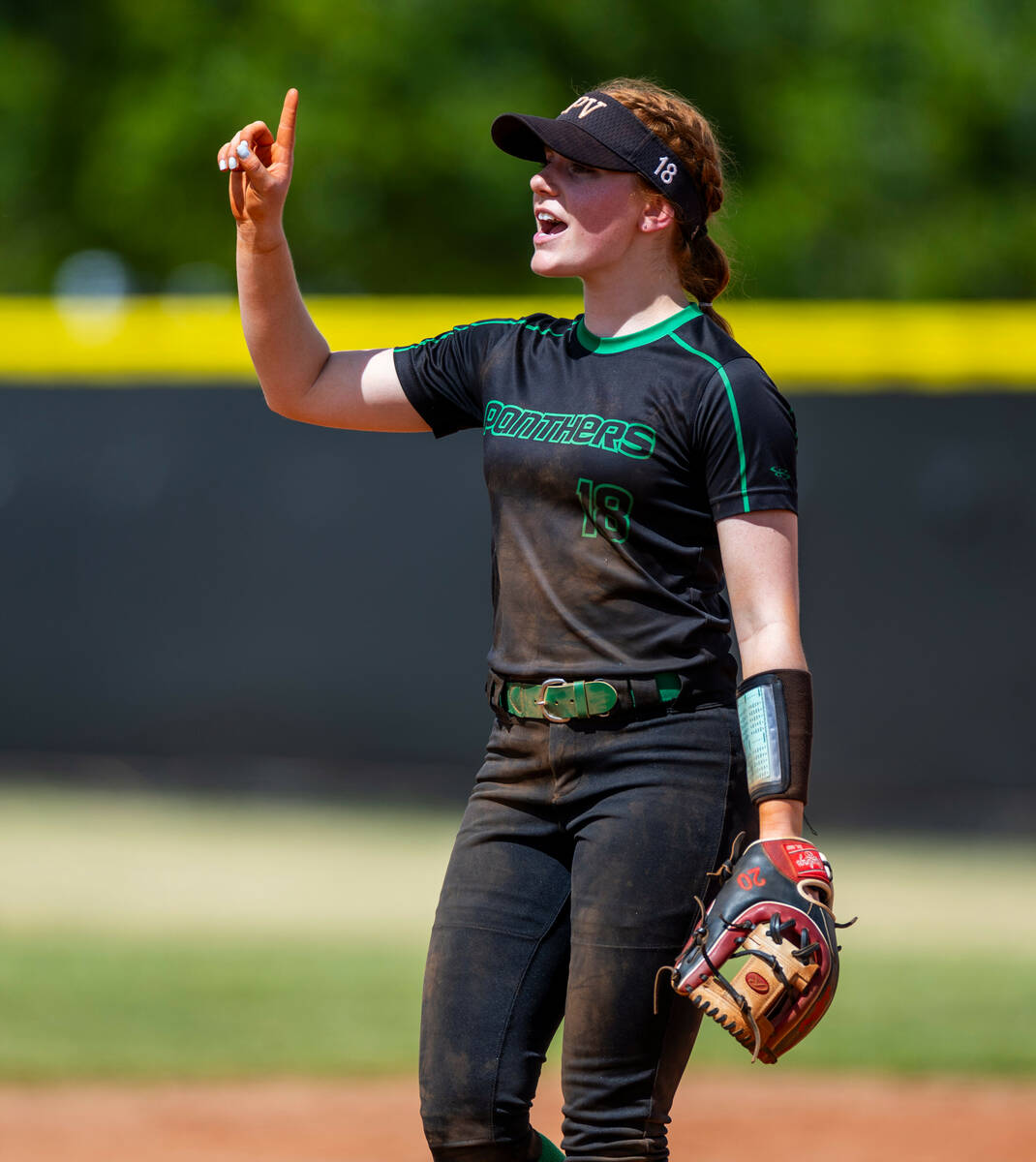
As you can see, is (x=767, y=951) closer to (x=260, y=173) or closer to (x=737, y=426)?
(x=737, y=426)

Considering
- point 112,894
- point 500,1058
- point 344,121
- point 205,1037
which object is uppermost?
point 344,121

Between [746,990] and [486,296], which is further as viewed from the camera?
[486,296]

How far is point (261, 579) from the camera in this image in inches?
421

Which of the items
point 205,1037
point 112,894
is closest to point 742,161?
point 112,894

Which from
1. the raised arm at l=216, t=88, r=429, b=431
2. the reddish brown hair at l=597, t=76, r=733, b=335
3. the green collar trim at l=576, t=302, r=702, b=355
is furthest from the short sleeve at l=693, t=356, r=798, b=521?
the raised arm at l=216, t=88, r=429, b=431

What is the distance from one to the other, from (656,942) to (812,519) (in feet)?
23.8

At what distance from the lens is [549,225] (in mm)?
3230

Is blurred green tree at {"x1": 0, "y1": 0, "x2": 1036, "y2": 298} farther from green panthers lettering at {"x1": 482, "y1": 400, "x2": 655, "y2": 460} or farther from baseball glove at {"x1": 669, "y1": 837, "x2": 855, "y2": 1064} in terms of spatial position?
baseball glove at {"x1": 669, "y1": 837, "x2": 855, "y2": 1064}

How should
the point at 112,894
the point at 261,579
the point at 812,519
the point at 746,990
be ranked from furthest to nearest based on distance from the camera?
the point at 261,579, the point at 812,519, the point at 112,894, the point at 746,990

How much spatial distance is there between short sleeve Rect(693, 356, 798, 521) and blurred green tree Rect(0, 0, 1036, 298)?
16231mm

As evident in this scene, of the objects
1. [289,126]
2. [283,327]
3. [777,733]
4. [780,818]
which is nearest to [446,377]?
[283,327]

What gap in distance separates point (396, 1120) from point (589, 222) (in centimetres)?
331

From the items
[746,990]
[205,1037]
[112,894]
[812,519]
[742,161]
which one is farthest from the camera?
[742,161]

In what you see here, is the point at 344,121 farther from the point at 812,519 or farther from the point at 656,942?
the point at 656,942
